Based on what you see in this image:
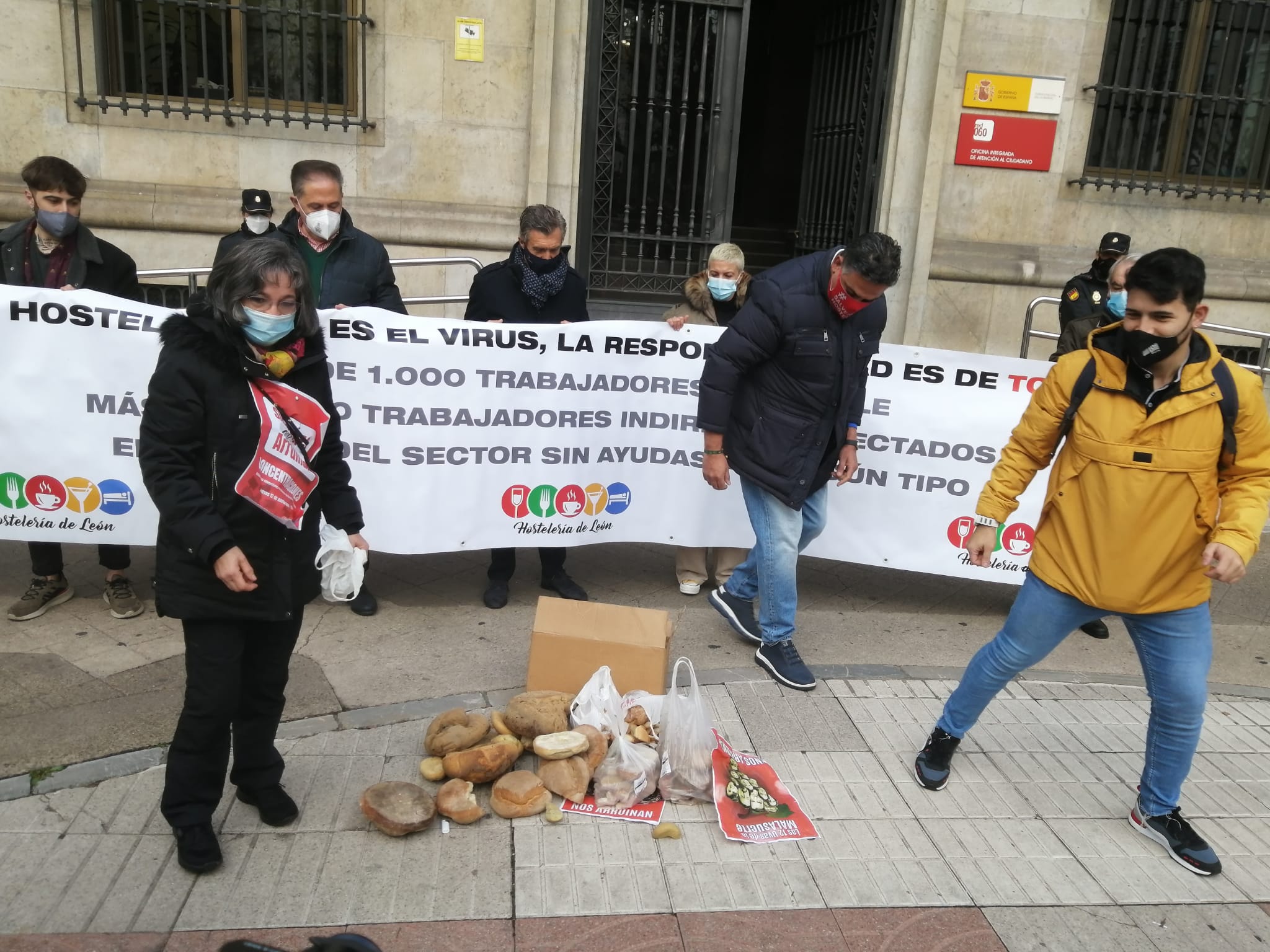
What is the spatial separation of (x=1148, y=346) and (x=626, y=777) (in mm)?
2075

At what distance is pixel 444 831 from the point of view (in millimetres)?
3207

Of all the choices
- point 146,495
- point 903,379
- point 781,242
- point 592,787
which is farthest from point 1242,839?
point 781,242

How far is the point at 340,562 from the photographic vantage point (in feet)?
10.2

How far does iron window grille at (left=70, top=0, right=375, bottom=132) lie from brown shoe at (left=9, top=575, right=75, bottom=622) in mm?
3905

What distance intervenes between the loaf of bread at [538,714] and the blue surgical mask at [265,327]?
59.3 inches

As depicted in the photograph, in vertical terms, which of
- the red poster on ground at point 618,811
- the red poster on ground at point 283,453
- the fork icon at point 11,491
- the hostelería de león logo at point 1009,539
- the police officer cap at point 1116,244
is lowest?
the red poster on ground at point 618,811

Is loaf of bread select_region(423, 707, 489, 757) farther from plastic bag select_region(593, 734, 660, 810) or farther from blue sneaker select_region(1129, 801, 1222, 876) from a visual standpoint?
blue sneaker select_region(1129, 801, 1222, 876)

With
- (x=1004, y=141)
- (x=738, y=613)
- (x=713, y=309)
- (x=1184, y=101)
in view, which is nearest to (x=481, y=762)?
(x=738, y=613)

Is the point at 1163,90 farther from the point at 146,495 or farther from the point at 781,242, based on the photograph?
the point at 146,495

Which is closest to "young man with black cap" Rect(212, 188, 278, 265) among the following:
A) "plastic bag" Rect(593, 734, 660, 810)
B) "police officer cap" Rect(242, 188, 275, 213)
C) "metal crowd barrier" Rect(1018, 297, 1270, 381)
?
"police officer cap" Rect(242, 188, 275, 213)

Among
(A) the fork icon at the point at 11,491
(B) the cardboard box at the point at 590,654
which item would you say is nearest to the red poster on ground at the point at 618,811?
(B) the cardboard box at the point at 590,654

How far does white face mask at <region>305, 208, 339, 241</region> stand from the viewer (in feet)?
15.1

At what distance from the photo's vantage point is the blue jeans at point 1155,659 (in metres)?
3.20

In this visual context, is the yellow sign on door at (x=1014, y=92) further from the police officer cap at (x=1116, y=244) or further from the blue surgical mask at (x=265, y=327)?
the blue surgical mask at (x=265, y=327)
